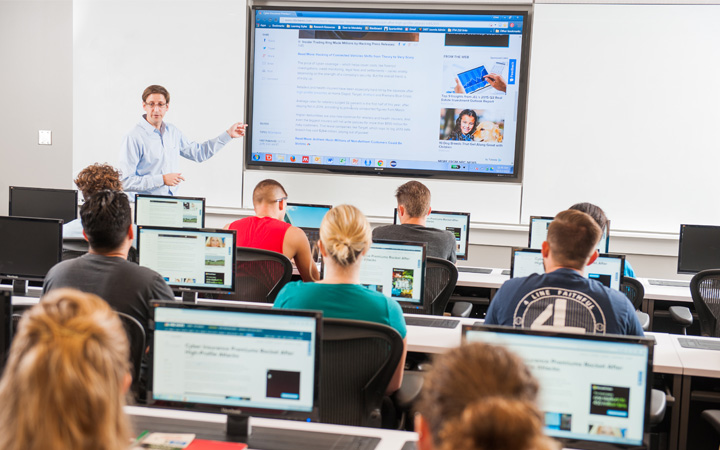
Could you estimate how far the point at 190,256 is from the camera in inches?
141

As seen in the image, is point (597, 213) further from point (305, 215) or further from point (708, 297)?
point (305, 215)

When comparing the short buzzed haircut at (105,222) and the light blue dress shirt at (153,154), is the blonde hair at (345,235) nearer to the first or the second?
the short buzzed haircut at (105,222)

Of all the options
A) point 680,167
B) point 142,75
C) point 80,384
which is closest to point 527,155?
point 680,167

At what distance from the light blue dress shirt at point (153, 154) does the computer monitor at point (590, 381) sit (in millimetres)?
4990

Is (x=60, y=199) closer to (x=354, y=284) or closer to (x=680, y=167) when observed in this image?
(x=354, y=284)

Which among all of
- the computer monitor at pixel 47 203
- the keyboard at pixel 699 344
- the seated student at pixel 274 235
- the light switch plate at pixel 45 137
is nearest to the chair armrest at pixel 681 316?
the keyboard at pixel 699 344

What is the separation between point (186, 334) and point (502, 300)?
1.15 metres

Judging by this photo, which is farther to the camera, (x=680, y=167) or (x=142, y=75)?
(x=142, y=75)

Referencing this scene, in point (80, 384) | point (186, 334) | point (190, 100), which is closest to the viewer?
point (80, 384)

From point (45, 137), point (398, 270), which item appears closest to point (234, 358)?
point (398, 270)

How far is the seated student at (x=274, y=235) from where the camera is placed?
13.5ft

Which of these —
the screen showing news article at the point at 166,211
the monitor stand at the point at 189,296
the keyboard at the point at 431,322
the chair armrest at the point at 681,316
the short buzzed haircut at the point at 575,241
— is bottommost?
the chair armrest at the point at 681,316

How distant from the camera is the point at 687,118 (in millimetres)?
6184

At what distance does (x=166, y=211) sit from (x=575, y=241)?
11.7 ft
